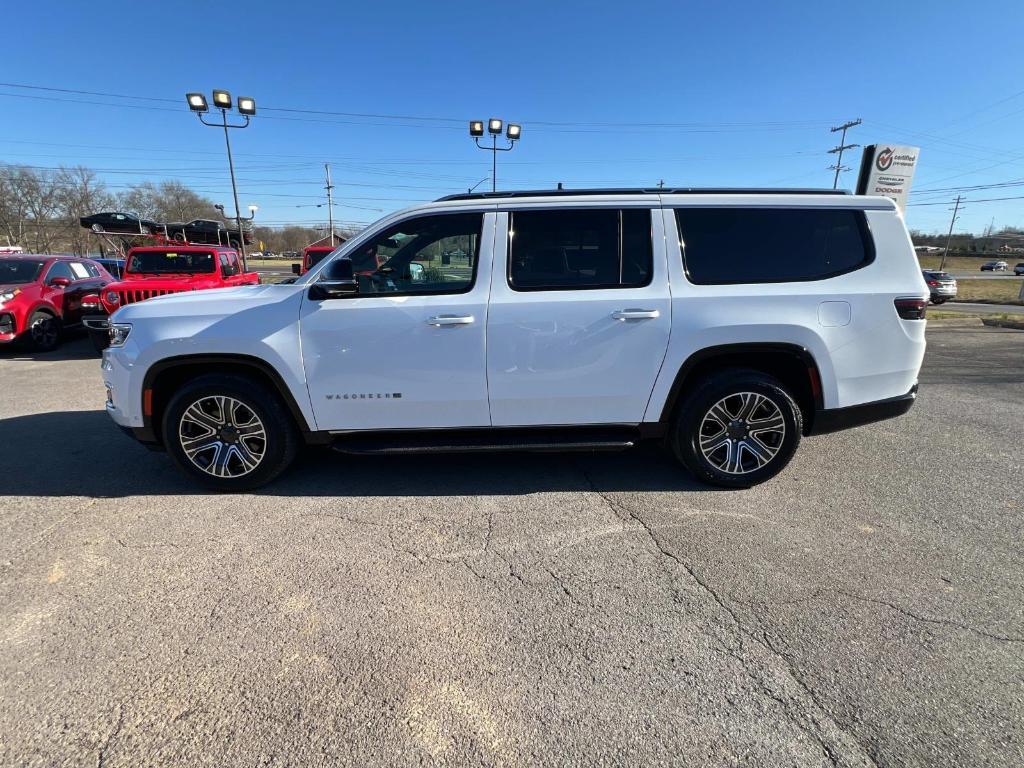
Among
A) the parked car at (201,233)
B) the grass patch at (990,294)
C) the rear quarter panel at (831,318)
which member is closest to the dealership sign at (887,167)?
the rear quarter panel at (831,318)

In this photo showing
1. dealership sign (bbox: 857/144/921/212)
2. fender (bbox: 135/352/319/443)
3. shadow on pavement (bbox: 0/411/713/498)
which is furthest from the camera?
dealership sign (bbox: 857/144/921/212)

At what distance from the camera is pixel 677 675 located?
6.82 feet

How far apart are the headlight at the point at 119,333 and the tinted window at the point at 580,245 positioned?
272cm

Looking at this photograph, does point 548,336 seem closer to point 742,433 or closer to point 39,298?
point 742,433

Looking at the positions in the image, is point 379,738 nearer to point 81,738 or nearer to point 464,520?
point 81,738

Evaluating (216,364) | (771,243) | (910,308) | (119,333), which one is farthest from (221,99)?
(910,308)

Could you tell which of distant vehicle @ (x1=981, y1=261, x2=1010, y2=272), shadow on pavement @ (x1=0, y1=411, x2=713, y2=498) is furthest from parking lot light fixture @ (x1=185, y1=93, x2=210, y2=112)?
distant vehicle @ (x1=981, y1=261, x2=1010, y2=272)

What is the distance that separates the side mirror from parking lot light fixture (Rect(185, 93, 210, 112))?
16155 millimetres

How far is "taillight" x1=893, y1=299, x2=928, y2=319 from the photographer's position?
3.50 metres

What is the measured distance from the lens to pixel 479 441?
358cm

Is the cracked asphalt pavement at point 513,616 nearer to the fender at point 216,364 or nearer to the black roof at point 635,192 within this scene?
the fender at point 216,364

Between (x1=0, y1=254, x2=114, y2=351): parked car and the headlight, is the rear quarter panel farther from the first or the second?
(x1=0, y1=254, x2=114, y2=351): parked car

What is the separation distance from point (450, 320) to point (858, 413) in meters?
2.99

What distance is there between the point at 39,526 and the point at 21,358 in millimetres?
Result: 7710
